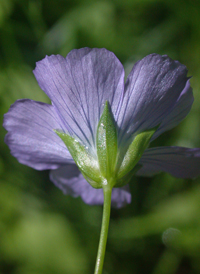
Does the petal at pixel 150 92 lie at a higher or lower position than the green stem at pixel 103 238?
higher

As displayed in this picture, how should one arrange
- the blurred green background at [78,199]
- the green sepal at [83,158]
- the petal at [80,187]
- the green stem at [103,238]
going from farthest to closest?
the blurred green background at [78,199] → the petal at [80,187] → the green sepal at [83,158] → the green stem at [103,238]

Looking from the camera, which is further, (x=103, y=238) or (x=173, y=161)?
(x=173, y=161)

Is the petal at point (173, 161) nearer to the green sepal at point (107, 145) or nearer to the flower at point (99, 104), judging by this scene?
the flower at point (99, 104)

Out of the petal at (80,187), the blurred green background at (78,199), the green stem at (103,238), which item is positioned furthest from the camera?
the blurred green background at (78,199)

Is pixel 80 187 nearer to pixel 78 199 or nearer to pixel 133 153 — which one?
pixel 133 153

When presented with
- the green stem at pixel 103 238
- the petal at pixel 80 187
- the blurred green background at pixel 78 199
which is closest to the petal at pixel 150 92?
the green stem at pixel 103 238

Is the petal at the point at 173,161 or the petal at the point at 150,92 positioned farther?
the petal at the point at 173,161

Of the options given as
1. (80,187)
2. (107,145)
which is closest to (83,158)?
(107,145)

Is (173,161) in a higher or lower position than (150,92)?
lower
